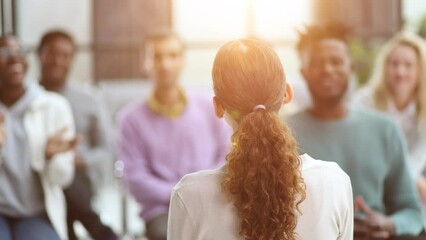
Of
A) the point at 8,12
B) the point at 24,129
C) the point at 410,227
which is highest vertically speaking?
the point at 8,12

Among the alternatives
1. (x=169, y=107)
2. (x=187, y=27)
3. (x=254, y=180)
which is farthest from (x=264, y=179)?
(x=187, y=27)

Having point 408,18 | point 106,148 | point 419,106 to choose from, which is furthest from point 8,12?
point 408,18

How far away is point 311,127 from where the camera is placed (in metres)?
2.53

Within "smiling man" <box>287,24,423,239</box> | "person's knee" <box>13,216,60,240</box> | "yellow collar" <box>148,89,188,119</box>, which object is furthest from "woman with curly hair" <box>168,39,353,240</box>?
"yellow collar" <box>148,89,188,119</box>

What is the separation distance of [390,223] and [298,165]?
94 centimetres

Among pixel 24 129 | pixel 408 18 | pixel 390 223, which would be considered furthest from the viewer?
pixel 408 18

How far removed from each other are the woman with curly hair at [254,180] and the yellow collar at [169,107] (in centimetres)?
165

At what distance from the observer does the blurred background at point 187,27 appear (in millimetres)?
5844

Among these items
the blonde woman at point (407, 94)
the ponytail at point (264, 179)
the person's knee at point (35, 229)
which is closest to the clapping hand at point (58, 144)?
the person's knee at point (35, 229)

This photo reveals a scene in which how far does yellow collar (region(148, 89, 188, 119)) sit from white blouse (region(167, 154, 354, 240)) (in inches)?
65.2

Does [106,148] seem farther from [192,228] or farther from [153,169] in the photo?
[192,228]

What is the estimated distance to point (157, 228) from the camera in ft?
10.1

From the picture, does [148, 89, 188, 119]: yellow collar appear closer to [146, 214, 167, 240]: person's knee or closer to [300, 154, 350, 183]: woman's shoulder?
[146, 214, 167, 240]: person's knee

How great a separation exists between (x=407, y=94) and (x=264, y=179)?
6.30 feet
